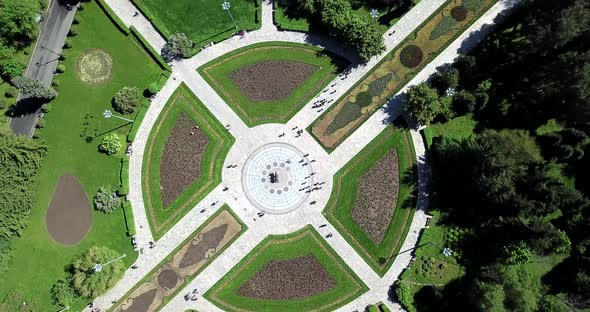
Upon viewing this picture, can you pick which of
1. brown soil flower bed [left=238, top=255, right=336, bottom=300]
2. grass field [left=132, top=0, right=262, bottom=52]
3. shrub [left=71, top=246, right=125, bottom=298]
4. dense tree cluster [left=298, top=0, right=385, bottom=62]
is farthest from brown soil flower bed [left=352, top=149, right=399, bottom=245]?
shrub [left=71, top=246, right=125, bottom=298]

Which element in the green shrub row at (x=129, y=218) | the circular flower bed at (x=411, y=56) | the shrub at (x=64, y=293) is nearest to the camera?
the shrub at (x=64, y=293)

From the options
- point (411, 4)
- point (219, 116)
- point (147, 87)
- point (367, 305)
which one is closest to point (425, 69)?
point (411, 4)

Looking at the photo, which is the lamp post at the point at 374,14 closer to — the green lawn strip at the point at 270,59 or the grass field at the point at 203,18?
the green lawn strip at the point at 270,59

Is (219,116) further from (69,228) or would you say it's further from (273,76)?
(69,228)

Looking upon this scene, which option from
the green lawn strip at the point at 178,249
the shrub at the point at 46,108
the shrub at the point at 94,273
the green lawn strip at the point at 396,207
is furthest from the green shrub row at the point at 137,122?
the green lawn strip at the point at 396,207

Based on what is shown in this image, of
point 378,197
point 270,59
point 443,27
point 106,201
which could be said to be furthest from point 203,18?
point 378,197

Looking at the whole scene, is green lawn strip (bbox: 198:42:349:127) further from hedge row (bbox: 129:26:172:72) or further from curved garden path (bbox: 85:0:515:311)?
hedge row (bbox: 129:26:172:72)

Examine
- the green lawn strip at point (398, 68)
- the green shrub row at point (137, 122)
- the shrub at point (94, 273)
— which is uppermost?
the green shrub row at point (137, 122)

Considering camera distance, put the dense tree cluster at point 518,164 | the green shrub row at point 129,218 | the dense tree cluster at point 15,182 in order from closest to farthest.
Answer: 1. the dense tree cluster at point 518,164
2. the dense tree cluster at point 15,182
3. the green shrub row at point 129,218
